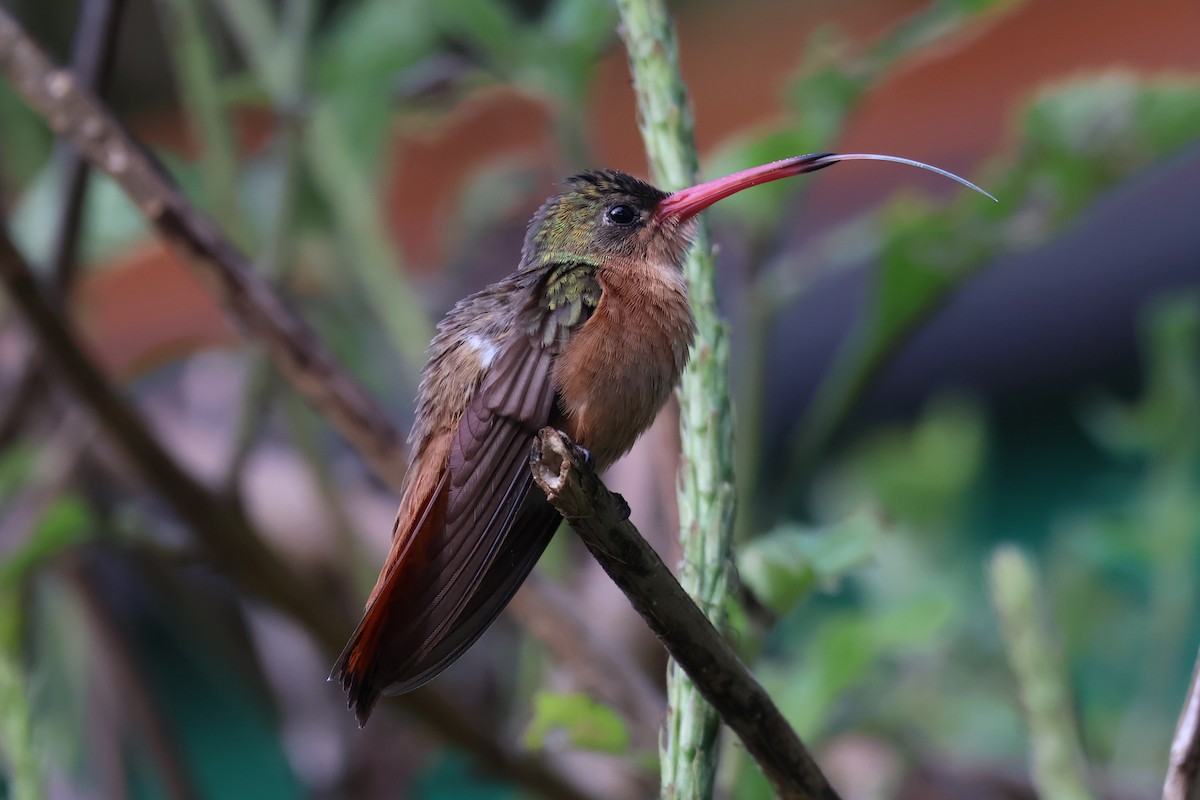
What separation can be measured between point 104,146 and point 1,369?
144 centimetres


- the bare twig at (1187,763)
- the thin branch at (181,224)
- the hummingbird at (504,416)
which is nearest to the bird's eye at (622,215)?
the hummingbird at (504,416)

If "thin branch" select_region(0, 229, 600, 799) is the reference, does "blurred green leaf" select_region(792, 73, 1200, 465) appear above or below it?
above

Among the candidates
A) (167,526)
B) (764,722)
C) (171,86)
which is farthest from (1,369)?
(764,722)

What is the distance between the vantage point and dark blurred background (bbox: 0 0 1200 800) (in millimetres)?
1811

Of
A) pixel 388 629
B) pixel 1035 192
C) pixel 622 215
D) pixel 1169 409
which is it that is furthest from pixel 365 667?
pixel 1169 409

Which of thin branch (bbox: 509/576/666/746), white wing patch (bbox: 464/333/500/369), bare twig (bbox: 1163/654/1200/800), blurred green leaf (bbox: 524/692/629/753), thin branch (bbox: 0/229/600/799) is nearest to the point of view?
bare twig (bbox: 1163/654/1200/800)

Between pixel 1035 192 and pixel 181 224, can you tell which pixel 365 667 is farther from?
pixel 1035 192

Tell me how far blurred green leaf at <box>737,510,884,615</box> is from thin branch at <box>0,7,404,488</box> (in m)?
0.62

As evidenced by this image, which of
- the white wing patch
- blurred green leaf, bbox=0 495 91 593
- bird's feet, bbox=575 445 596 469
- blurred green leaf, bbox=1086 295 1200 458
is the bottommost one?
bird's feet, bbox=575 445 596 469

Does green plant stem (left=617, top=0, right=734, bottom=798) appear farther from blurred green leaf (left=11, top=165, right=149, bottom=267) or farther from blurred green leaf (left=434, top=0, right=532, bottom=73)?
blurred green leaf (left=11, top=165, right=149, bottom=267)

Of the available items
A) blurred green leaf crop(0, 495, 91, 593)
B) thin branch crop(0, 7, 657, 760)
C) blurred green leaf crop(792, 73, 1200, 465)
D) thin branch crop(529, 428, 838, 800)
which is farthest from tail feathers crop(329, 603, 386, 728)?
blurred green leaf crop(792, 73, 1200, 465)

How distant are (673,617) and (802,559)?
37 centimetres

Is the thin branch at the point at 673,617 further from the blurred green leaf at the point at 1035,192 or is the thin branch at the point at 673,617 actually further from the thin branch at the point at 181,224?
the blurred green leaf at the point at 1035,192

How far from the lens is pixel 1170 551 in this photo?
87.2 inches
